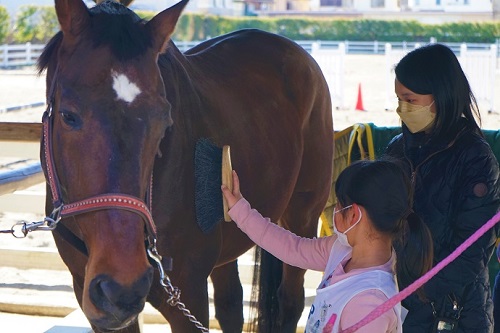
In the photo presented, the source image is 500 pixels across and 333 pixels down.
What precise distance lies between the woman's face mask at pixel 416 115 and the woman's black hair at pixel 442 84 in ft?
0.09

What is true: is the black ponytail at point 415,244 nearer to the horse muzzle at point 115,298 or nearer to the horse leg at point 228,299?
the horse muzzle at point 115,298

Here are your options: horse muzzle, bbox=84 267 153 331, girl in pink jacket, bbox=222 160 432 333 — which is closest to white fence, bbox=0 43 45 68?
horse muzzle, bbox=84 267 153 331

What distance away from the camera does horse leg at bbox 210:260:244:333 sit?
3322 mm

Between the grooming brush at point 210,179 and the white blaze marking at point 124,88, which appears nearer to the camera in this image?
the white blaze marking at point 124,88

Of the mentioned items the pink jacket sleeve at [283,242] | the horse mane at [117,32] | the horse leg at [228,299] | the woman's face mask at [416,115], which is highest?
the horse mane at [117,32]

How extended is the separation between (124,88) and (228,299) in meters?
1.76

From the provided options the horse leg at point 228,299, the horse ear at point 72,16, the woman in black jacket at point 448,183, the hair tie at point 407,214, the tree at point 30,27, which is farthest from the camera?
the tree at point 30,27

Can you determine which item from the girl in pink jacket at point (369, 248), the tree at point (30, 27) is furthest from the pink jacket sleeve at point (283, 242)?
the tree at point (30, 27)

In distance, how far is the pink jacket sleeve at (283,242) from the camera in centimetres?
205

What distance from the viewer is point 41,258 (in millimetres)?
4875

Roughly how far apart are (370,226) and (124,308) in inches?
25.3

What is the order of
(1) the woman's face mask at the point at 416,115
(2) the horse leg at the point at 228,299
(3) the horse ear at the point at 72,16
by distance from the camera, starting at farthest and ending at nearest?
(2) the horse leg at the point at 228,299
(1) the woman's face mask at the point at 416,115
(3) the horse ear at the point at 72,16

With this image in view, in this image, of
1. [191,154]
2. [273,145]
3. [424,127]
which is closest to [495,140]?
[273,145]

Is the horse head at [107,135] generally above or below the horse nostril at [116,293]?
above
